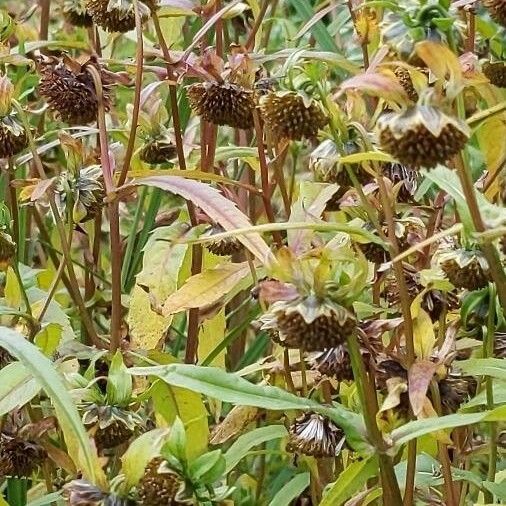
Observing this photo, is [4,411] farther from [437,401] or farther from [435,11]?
[435,11]

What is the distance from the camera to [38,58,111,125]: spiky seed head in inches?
35.5

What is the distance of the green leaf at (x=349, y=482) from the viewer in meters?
0.68

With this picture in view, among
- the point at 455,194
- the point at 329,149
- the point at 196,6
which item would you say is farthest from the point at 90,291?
the point at 455,194

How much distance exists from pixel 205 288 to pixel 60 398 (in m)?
0.27

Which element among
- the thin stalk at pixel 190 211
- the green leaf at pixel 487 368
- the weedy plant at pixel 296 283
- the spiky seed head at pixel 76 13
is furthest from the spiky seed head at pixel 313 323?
the spiky seed head at pixel 76 13

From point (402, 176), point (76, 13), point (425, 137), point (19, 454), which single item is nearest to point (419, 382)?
point (425, 137)

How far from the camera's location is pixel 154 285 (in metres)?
0.88

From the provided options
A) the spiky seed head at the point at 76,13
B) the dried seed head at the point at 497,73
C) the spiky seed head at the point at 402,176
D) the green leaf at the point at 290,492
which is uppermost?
the spiky seed head at the point at 76,13

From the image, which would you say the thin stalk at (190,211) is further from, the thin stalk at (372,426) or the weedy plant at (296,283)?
the thin stalk at (372,426)

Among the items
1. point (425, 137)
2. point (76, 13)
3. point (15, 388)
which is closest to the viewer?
point (425, 137)

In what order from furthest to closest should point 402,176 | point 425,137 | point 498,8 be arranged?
point 402,176 → point 498,8 → point 425,137

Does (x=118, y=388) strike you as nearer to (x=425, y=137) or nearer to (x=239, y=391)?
(x=239, y=391)

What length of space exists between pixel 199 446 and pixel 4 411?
0.58ft

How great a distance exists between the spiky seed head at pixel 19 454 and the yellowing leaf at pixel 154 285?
0.13 meters
